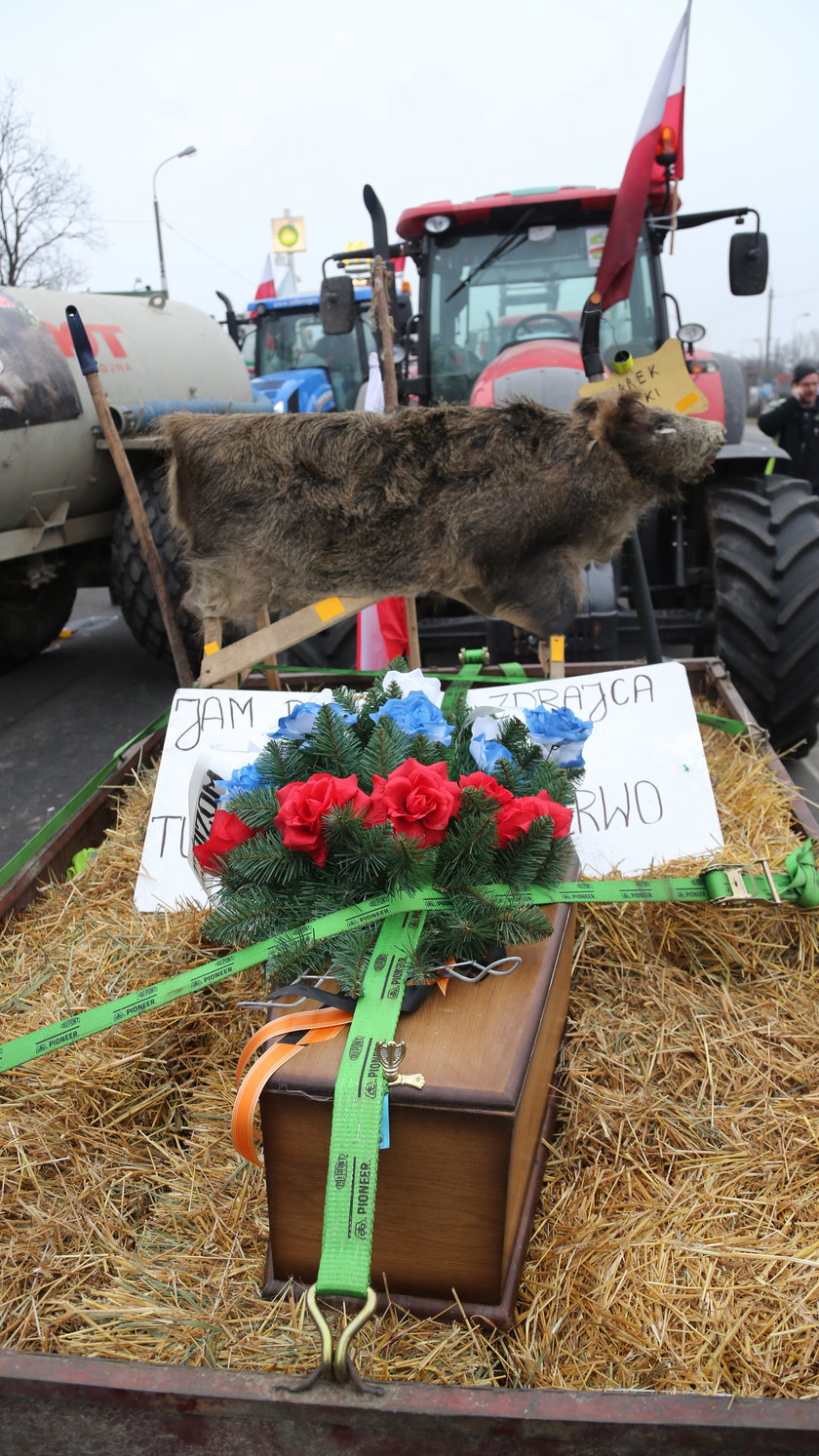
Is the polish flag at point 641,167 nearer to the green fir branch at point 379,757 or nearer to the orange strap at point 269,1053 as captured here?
the green fir branch at point 379,757

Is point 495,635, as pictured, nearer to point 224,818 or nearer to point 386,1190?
point 224,818

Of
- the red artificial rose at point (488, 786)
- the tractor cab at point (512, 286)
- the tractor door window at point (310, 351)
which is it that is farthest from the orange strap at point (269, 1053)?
the tractor door window at point (310, 351)

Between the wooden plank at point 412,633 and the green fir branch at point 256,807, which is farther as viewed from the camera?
the wooden plank at point 412,633

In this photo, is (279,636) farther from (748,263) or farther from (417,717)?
(748,263)

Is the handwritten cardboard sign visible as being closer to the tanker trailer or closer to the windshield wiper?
the windshield wiper

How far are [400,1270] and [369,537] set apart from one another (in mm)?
1916

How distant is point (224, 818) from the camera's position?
1.70 metres

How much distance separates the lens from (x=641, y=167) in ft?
11.8

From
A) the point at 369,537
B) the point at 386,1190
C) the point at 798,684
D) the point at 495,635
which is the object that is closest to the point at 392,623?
the point at 495,635

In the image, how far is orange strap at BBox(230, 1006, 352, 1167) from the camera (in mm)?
1318

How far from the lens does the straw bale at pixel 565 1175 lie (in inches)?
52.6

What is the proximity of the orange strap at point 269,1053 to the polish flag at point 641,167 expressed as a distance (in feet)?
10.5

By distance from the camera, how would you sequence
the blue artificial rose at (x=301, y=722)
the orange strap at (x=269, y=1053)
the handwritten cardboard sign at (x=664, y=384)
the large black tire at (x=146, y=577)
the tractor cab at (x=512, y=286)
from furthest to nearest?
the large black tire at (x=146, y=577) → the tractor cab at (x=512, y=286) → the handwritten cardboard sign at (x=664, y=384) → the blue artificial rose at (x=301, y=722) → the orange strap at (x=269, y=1053)

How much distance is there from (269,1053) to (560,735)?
893 millimetres
